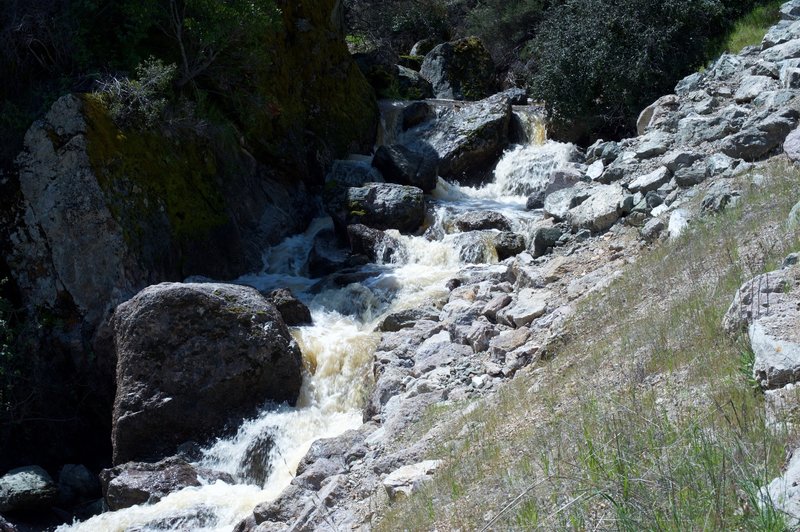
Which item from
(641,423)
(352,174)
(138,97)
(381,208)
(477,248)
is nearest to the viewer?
(641,423)

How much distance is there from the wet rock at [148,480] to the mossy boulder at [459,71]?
17623mm

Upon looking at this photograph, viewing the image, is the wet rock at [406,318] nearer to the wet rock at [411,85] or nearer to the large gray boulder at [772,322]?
the large gray boulder at [772,322]

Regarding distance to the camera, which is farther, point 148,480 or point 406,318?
point 406,318

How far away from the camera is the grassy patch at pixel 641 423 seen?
11.4 ft

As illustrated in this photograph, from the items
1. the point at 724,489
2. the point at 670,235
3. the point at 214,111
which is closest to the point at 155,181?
the point at 214,111

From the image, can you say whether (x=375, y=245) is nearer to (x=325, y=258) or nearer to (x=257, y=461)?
(x=325, y=258)

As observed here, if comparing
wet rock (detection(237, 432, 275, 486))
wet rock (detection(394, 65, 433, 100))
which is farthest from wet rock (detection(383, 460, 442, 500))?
wet rock (detection(394, 65, 433, 100))

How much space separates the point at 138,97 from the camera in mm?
12930

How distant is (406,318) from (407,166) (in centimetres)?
695

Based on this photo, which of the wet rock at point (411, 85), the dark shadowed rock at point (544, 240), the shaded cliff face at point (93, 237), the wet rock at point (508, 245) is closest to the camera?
the shaded cliff face at point (93, 237)

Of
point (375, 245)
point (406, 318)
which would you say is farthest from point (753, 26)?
point (406, 318)

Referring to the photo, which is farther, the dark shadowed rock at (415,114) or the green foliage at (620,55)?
the dark shadowed rock at (415,114)

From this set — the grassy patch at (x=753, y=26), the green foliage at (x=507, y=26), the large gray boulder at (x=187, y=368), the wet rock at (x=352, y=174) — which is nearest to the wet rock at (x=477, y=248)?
the wet rock at (x=352, y=174)

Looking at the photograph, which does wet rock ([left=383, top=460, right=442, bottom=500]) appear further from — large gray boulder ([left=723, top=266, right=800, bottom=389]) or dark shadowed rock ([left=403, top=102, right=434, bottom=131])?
dark shadowed rock ([left=403, top=102, right=434, bottom=131])
